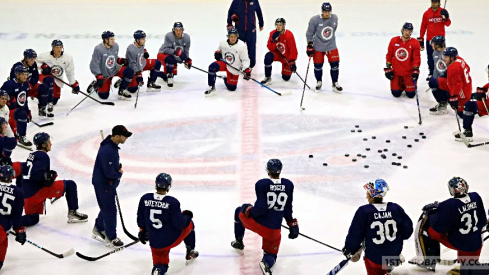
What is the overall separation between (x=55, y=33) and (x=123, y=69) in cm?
388

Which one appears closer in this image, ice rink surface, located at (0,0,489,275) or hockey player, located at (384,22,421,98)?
ice rink surface, located at (0,0,489,275)

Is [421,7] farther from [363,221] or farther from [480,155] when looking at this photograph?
[363,221]

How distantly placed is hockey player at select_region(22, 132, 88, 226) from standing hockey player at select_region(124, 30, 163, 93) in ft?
11.6

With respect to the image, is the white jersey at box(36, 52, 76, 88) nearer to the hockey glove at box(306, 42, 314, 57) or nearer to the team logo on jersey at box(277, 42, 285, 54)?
the team logo on jersey at box(277, 42, 285, 54)

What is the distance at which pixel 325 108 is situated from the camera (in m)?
10.2

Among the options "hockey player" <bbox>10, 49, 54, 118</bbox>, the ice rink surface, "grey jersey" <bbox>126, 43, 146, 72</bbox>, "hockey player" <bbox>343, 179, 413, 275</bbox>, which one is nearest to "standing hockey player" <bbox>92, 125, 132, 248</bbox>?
the ice rink surface

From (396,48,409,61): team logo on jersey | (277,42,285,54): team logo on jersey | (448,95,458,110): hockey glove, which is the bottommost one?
(448,95,458,110): hockey glove

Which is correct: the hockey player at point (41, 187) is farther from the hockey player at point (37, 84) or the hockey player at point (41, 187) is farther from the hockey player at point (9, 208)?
the hockey player at point (37, 84)

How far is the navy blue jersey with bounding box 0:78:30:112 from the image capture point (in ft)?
29.3

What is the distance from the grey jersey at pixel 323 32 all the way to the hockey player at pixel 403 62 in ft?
2.74

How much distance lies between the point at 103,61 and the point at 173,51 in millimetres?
1158

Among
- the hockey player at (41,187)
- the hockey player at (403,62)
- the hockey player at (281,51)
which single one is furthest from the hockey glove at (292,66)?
the hockey player at (41,187)

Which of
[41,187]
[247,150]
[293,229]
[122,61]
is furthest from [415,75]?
[41,187]

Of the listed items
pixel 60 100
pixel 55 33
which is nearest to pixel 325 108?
pixel 60 100
